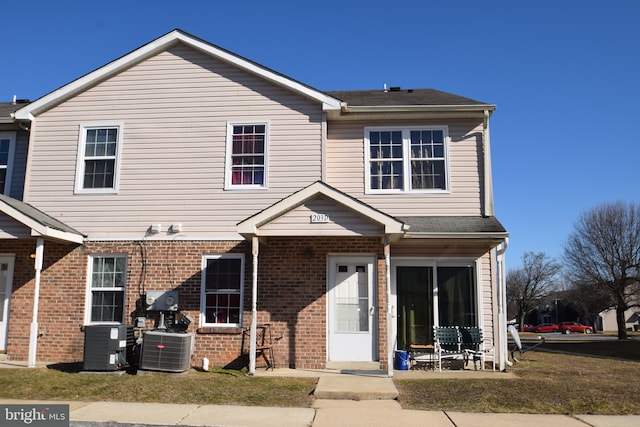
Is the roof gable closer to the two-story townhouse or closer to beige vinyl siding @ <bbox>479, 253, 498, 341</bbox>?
the two-story townhouse

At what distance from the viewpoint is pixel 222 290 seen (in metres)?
11.9

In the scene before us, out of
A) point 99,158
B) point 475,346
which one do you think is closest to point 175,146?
point 99,158

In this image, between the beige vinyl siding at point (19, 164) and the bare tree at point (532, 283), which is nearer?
the beige vinyl siding at point (19, 164)

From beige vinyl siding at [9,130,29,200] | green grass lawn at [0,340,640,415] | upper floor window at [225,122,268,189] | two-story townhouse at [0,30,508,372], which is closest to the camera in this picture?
green grass lawn at [0,340,640,415]

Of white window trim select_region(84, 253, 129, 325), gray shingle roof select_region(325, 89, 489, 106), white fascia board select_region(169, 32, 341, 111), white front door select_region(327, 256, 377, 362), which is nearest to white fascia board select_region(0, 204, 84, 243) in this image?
white window trim select_region(84, 253, 129, 325)

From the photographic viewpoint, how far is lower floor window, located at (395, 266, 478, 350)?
12.0 metres

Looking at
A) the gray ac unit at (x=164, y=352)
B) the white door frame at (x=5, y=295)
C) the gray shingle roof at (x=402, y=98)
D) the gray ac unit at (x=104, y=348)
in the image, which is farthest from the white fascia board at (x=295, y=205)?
the white door frame at (x=5, y=295)

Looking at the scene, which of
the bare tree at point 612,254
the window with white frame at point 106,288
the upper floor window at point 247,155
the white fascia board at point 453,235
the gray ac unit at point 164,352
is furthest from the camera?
the bare tree at point 612,254

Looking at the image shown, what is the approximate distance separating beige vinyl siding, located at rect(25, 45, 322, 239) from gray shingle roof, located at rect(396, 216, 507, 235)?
8.14 feet

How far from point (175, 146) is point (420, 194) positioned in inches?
230

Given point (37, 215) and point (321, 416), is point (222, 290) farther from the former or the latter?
point (321, 416)

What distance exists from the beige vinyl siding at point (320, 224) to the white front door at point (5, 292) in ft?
20.8

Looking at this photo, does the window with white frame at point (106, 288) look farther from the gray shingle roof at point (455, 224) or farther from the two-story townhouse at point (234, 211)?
the gray shingle roof at point (455, 224)

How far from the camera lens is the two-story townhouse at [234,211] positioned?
11633 mm
